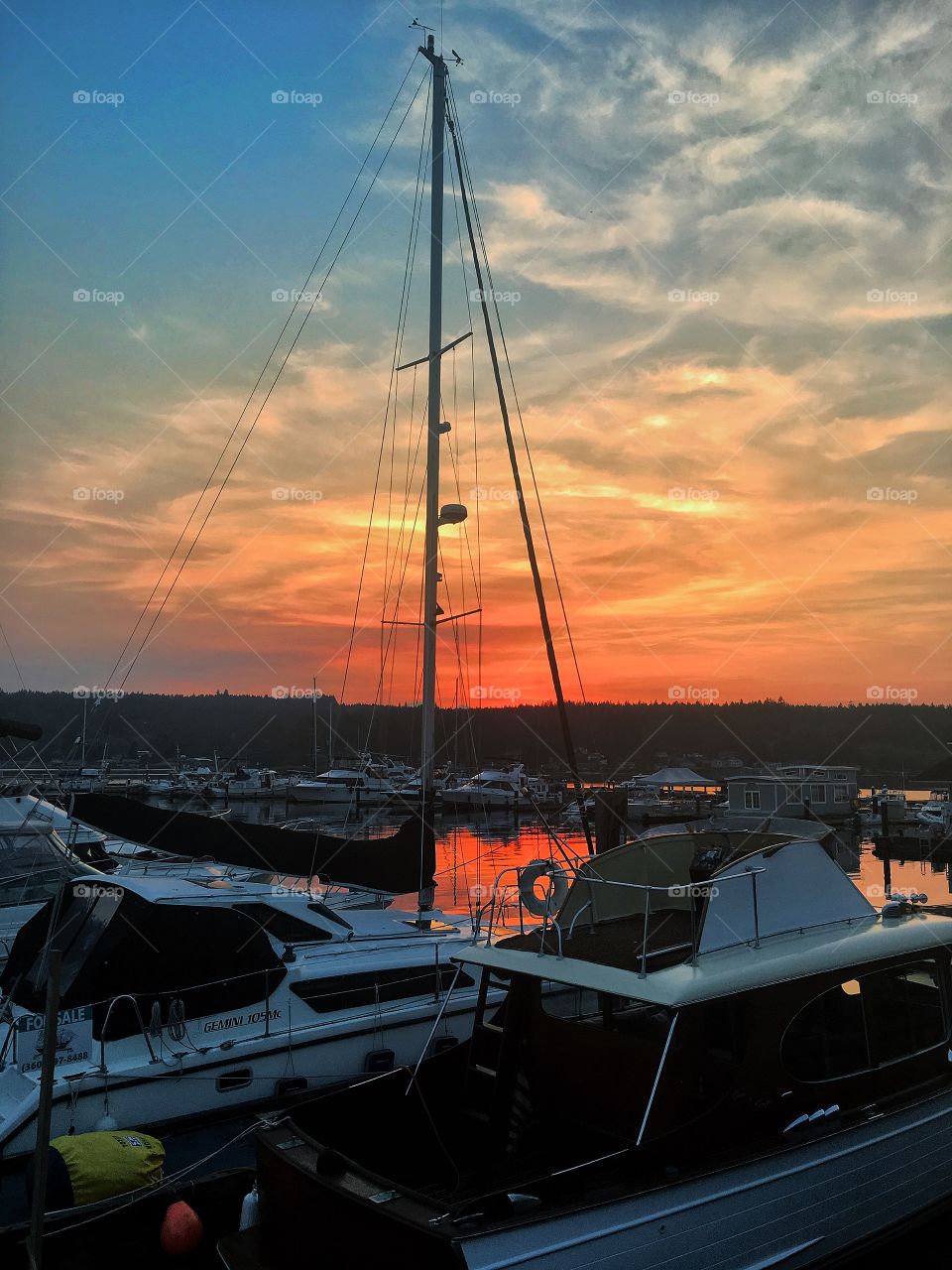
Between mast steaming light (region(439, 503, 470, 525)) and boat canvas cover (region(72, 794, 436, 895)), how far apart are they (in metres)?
4.84

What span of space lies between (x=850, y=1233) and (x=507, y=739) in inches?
5974

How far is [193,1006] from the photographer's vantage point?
981 cm

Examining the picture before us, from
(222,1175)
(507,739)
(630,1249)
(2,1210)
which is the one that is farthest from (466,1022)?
(507,739)

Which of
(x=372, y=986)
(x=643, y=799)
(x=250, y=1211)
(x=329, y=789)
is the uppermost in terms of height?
(x=372, y=986)

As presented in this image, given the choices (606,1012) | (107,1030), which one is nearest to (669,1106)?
(606,1012)

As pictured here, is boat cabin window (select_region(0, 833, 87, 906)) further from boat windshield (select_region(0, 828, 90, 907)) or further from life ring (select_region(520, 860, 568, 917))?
life ring (select_region(520, 860, 568, 917))

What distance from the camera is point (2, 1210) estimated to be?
7641 mm

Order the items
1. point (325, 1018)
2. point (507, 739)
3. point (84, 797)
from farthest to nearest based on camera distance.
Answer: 1. point (507, 739)
2. point (84, 797)
3. point (325, 1018)

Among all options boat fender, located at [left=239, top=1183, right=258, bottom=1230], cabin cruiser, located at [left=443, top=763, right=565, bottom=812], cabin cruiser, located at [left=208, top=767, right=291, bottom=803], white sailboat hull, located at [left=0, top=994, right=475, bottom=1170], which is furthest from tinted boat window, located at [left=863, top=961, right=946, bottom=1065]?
cabin cruiser, located at [left=208, top=767, right=291, bottom=803]

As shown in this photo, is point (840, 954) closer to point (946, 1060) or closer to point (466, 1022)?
point (946, 1060)

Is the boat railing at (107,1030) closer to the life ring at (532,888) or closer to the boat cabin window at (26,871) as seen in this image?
the life ring at (532,888)

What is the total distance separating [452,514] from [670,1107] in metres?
10.6

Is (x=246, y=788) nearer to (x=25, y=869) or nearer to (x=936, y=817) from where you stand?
(x=936, y=817)

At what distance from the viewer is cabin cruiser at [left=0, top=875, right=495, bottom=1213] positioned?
8.93 meters
